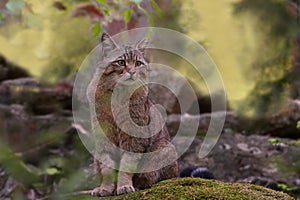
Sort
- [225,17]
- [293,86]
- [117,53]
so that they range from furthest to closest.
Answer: [225,17] < [293,86] < [117,53]

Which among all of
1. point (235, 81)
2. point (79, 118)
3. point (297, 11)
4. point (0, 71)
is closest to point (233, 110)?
point (235, 81)

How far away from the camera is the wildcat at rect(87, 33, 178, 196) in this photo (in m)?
2.63

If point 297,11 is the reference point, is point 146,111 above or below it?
below

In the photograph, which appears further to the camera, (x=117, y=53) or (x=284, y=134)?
(x=284, y=134)

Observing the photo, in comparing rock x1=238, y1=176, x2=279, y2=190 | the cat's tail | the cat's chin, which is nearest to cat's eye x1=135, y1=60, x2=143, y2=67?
the cat's chin

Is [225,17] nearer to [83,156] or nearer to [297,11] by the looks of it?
[297,11]

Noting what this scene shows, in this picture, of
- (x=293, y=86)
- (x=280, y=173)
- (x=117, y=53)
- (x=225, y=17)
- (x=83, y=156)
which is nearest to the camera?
(x=117, y=53)

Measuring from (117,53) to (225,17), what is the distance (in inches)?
139

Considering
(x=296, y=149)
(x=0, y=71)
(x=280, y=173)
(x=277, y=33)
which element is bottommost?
(x=280, y=173)

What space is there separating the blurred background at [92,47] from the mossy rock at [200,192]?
1.64 meters

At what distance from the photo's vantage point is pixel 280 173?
432cm

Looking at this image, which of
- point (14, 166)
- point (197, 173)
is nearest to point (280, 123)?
point (197, 173)

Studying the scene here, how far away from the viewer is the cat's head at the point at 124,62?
104 inches

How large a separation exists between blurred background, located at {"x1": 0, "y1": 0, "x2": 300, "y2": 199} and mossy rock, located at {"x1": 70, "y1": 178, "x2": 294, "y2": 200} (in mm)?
1642
